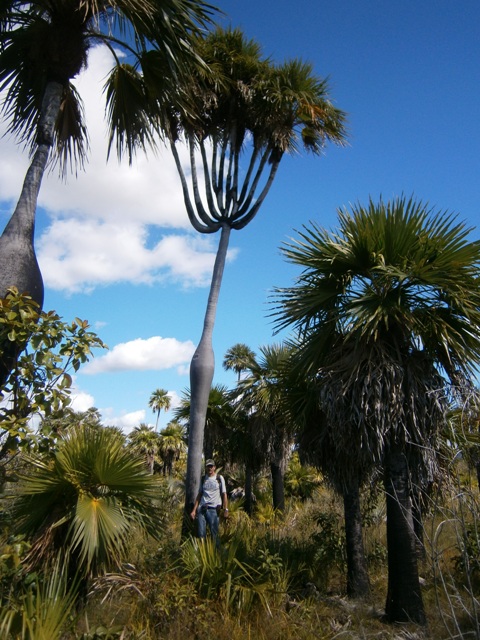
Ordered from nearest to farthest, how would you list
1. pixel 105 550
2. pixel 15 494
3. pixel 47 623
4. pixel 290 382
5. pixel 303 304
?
pixel 47 623 → pixel 105 550 → pixel 15 494 → pixel 303 304 → pixel 290 382

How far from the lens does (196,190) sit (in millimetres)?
11938

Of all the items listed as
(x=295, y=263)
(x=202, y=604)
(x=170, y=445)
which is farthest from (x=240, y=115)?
(x=170, y=445)

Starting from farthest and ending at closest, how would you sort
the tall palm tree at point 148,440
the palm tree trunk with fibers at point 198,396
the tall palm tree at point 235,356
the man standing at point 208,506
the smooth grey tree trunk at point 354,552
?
1. the tall palm tree at point 235,356
2. the tall palm tree at point 148,440
3. the palm tree trunk with fibers at point 198,396
4. the smooth grey tree trunk at point 354,552
5. the man standing at point 208,506

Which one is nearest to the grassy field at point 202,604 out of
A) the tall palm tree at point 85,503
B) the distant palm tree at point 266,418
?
the tall palm tree at point 85,503

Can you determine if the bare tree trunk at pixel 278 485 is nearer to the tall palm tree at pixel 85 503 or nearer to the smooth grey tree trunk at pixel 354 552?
the smooth grey tree trunk at pixel 354 552

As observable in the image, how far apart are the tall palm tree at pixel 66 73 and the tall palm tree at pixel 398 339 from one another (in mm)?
3651

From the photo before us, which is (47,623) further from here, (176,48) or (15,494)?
(176,48)

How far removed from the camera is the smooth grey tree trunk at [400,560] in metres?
7.34

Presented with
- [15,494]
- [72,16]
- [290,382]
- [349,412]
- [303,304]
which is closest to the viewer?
[72,16]

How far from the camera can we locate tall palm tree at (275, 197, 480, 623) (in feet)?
24.8

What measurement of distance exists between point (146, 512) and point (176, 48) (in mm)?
5629

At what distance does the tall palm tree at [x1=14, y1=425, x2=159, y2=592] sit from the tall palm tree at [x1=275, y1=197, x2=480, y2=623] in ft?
10.8

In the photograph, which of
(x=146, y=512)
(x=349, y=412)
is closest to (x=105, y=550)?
(x=146, y=512)

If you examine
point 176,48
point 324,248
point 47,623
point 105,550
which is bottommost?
point 47,623
